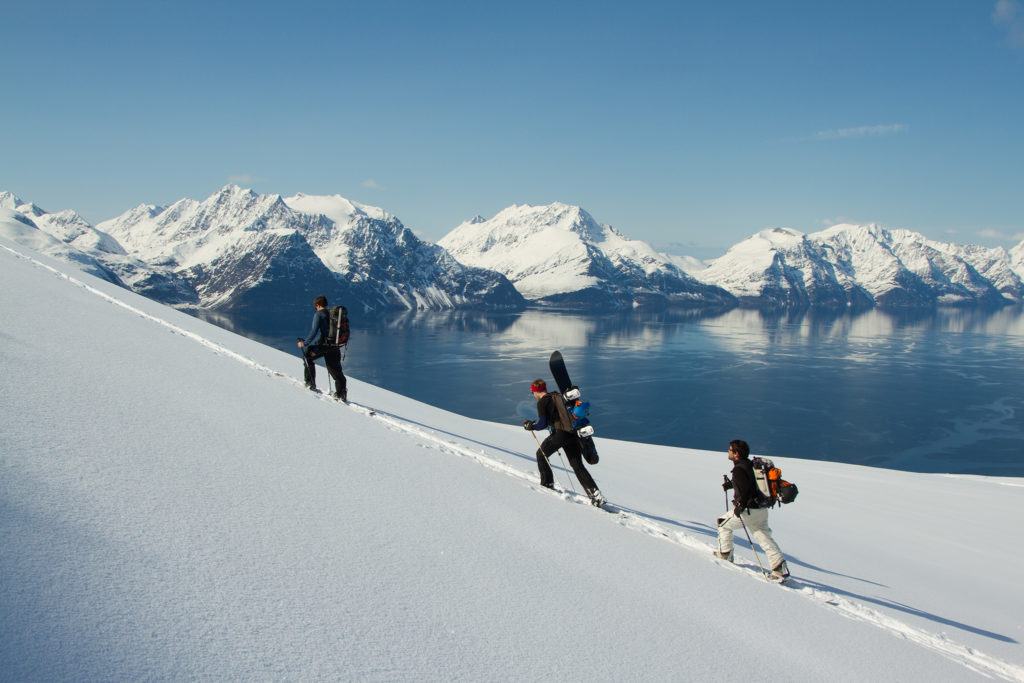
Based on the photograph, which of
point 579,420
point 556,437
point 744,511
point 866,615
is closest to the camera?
point 866,615

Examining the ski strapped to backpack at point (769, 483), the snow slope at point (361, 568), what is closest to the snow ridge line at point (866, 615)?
the snow slope at point (361, 568)

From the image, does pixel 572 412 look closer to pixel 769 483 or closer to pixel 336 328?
pixel 769 483

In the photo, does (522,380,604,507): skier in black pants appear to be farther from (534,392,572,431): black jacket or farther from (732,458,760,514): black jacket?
(732,458,760,514): black jacket

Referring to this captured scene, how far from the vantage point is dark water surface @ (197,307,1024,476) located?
54.0 meters

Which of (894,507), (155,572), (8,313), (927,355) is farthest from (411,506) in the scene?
(927,355)

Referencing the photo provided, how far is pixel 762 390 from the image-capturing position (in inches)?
3108

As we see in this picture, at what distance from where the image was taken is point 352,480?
6.13m

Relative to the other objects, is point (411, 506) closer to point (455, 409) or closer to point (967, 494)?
point (967, 494)

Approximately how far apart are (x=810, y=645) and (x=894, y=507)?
36.4ft

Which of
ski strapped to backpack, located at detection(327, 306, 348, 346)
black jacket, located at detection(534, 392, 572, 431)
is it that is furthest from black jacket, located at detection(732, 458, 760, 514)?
ski strapped to backpack, located at detection(327, 306, 348, 346)

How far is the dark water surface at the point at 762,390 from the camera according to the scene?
5400 centimetres

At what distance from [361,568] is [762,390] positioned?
276ft

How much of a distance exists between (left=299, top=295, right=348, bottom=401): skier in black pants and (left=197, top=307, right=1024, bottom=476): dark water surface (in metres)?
1.83

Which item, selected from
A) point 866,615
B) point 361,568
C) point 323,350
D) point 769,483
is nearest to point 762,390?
point 323,350
